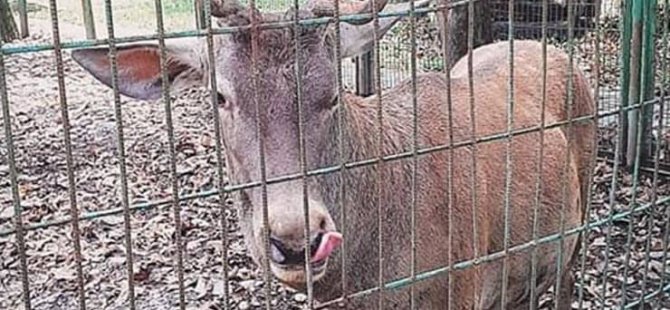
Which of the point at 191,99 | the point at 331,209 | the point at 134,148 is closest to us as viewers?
the point at 331,209

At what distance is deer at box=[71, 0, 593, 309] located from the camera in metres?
2.17

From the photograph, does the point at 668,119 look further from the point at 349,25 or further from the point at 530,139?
the point at 349,25

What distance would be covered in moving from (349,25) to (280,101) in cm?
50

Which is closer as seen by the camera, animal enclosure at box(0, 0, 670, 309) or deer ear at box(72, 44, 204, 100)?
animal enclosure at box(0, 0, 670, 309)

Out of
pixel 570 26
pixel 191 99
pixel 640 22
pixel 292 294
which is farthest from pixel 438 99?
pixel 191 99

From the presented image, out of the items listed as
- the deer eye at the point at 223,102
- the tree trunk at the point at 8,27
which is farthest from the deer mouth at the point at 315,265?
the tree trunk at the point at 8,27

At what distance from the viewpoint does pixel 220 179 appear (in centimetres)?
179

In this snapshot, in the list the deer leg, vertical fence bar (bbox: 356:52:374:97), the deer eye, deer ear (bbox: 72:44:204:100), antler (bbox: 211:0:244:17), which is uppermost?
antler (bbox: 211:0:244:17)

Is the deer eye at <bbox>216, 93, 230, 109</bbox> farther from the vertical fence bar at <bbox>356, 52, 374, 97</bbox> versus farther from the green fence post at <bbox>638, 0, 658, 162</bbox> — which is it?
the vertical fence bar at <bbox>356, 52, 374, 97</bbox>

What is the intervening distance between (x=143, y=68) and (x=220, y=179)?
851 millimetres

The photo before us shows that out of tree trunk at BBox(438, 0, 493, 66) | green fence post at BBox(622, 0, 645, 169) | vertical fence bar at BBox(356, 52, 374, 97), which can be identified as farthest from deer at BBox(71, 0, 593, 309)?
vertical fence bar at BBox(356, 52, 374, 97)

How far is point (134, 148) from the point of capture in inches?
259

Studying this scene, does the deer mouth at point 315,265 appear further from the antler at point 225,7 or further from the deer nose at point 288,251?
the antler at point 225,7

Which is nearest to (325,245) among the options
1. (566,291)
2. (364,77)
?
(566,291)
